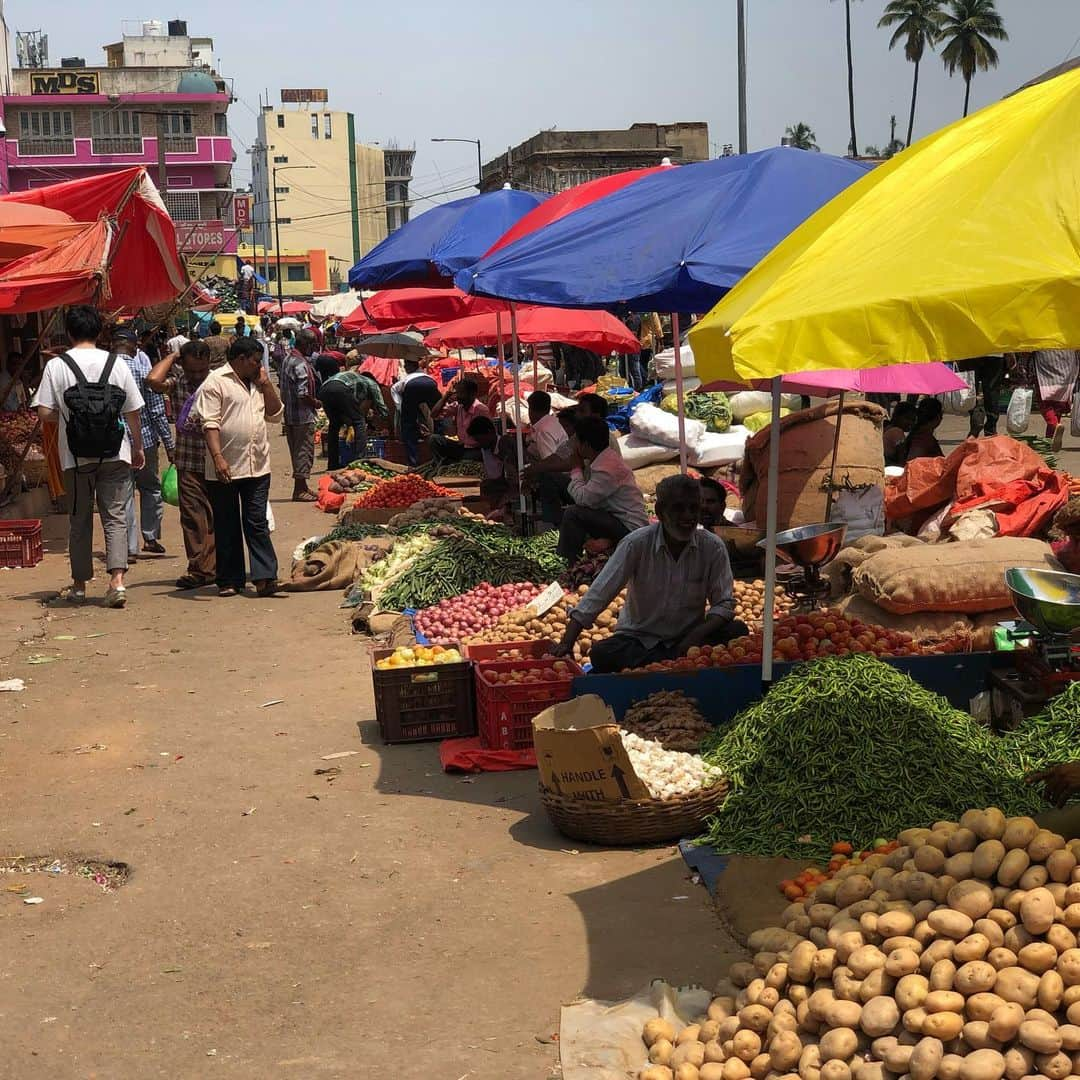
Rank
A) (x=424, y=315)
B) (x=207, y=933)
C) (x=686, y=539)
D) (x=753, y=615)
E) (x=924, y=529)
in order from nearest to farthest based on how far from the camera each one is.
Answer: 1. (x=207, y=933)
2. (x=686, y=539)
3. (x=753, y=615)
4. (x=924, y=529)
5. (x=424, y=315)

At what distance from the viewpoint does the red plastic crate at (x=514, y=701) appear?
6.61 metres

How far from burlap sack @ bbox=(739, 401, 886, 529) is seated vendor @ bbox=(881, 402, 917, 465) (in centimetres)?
188

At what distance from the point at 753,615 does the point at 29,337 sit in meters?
13.1

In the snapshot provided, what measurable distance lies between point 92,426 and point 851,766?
674 centimetres

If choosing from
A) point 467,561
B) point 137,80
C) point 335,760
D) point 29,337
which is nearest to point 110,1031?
point 335,760

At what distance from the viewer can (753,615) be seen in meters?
8.80

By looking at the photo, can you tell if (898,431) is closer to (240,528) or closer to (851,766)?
(240,528)

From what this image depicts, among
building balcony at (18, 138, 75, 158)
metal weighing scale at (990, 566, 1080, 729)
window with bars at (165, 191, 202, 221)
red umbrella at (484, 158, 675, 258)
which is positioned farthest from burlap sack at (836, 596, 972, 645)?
building balcony at (18, 138, 75, 158)

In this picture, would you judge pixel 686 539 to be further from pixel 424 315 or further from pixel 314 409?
pixel 314 409

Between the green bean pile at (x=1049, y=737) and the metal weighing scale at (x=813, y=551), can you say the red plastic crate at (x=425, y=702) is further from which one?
the green bean pile at (x=1049, y=737)

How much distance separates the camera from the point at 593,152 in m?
57.4

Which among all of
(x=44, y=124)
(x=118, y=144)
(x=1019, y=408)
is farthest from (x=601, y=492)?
(x=44, y=124)

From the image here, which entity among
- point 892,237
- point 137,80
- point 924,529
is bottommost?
point 924,529

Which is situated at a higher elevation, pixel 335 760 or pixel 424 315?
pixel 424 315
